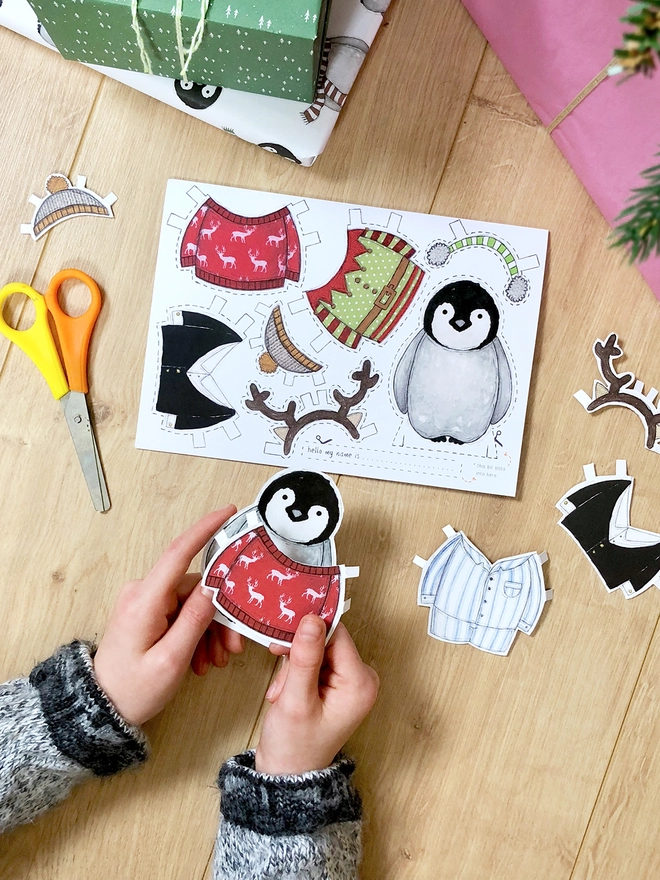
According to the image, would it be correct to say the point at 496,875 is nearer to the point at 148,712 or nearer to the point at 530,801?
the point at 530,801

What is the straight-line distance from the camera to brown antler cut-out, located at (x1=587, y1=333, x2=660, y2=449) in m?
0.61

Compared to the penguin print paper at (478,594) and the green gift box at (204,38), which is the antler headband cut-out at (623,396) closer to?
the penguin print paper at (478,594)

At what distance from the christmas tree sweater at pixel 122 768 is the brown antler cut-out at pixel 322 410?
245 millimetres

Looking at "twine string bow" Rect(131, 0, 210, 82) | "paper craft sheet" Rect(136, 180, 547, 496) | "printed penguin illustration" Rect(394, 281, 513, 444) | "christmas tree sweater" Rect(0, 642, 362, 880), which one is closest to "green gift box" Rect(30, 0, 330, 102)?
"twine string bow" Rect(131, 0, 210, 82)

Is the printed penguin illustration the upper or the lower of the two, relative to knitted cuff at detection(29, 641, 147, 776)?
upper

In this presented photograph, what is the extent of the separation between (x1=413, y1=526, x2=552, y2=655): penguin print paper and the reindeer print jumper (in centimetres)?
27

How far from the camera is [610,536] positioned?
61 centimetres

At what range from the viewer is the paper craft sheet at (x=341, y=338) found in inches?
23.9

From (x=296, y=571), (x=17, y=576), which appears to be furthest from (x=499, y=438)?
(x=17, y=576)

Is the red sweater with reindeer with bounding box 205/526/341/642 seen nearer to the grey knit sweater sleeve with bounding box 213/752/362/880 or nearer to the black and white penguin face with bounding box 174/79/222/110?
the grey knit sweater sleeve with bounding box 213/752/362/880

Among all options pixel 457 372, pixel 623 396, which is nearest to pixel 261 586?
pixel 457 372

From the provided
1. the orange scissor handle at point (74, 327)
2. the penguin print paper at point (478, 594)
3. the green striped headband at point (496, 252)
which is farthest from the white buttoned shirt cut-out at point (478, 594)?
the orange scissor handle at point (74, 327)

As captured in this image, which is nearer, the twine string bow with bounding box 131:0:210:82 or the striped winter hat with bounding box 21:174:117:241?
the twine string bow with bounding box 131:0:210:82

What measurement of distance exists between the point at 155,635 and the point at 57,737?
0.38 feet
